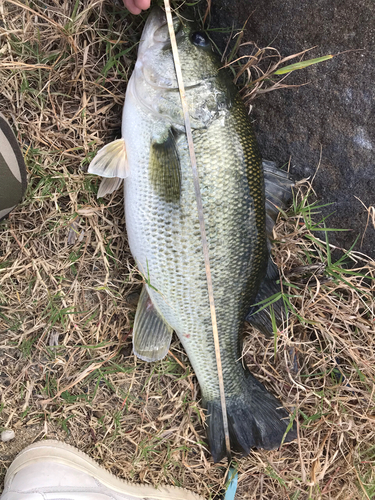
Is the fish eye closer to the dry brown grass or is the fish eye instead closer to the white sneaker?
the dry brown grass

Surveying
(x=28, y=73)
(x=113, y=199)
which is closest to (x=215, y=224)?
(x=113, y=199)

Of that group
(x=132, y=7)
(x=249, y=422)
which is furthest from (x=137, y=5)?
(x=249, y=422)

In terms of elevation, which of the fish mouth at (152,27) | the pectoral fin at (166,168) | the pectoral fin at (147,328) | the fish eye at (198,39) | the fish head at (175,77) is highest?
the fish mouth at (152,27)

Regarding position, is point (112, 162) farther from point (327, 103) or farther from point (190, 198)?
point (327, 103)

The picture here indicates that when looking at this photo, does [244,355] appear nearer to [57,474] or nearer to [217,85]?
[57,474]

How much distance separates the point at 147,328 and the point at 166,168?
32.2 inches

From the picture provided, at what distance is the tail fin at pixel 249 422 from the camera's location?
6.53 ft

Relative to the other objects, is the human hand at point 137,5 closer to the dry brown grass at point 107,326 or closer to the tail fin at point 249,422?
the dry brown grass at point 107,326

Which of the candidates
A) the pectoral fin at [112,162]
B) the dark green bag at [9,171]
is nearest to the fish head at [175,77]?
the pectoral fin at [112,162]

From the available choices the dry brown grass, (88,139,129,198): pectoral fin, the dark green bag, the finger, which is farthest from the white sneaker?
the finger

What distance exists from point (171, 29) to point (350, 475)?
8.20 feet

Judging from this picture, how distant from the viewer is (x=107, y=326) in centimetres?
201

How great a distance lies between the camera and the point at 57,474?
1.99 metres

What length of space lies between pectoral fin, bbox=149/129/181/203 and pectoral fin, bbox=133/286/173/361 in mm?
543
